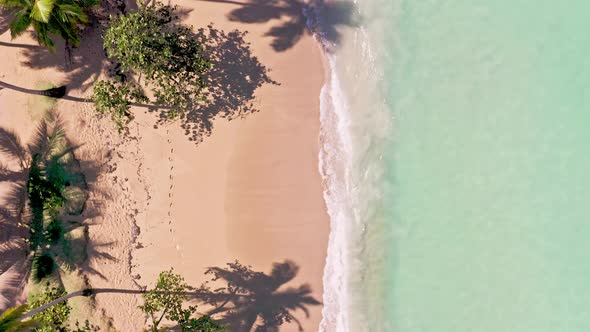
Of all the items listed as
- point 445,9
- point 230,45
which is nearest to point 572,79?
point 445,9

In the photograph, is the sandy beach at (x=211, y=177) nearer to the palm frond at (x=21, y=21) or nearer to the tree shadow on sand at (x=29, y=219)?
the tree shadow on sand at (x=29, y=219)

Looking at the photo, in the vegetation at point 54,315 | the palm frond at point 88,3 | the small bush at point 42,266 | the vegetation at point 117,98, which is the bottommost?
the vegetation at point 54,315

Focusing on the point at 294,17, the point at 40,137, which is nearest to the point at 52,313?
the point at 40,137

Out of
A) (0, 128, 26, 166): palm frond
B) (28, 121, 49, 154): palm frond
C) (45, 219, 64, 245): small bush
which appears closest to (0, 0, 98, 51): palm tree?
(28, 121, 49, 154): palm frond

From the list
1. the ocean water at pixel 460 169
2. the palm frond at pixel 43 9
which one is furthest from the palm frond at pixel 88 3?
the ocean water at pixel 460 169

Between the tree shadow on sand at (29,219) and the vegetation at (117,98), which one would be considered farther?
the tree shadow on sand at (29,219)

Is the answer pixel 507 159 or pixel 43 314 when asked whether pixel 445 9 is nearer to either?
pixel 507 159
